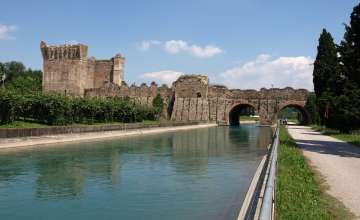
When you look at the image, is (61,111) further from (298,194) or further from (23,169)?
(298,194)

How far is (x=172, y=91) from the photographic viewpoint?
80.2 meters

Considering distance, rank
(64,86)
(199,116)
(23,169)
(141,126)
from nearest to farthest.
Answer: (23,169) < (141,126) < (199,116) < (64,86)

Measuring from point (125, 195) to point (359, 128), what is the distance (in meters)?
31.3

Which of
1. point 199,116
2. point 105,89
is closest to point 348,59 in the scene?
point 199,116

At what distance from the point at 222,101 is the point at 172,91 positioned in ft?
30.6

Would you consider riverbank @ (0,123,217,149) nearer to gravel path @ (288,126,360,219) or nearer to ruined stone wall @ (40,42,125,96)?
gravel path @ (288,126,360,219)

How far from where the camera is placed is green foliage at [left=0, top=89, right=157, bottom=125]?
106 ft

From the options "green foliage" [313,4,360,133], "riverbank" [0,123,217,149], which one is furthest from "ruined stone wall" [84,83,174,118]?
"green foliage" [313,4,360,133]

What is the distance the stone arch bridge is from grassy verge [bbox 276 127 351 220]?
61.3 metres

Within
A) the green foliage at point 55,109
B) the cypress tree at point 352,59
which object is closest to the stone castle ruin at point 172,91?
the green foliage at point 55,109

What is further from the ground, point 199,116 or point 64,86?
point 64,86

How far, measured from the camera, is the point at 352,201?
9.70 meters

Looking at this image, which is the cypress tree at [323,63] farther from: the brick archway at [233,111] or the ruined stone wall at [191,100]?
the ruined stone wall at [191,100]

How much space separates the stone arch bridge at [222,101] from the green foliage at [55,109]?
26071 mm
